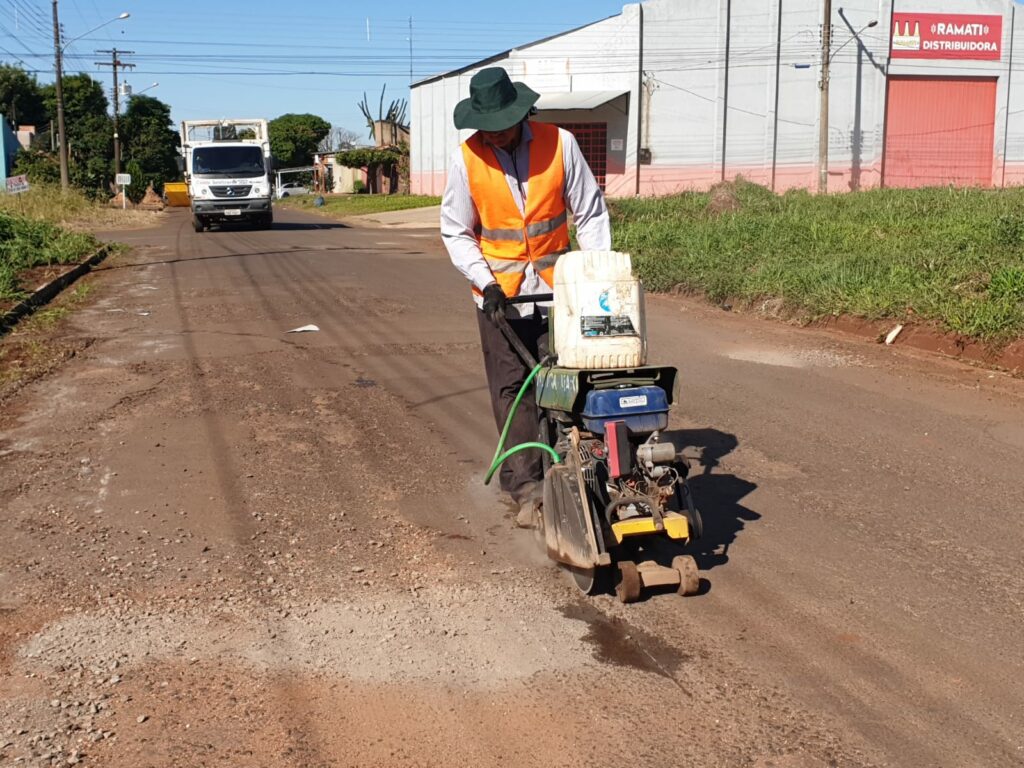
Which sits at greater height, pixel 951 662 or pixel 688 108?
pixel 688 108

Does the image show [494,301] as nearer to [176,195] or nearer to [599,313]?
[599,313]

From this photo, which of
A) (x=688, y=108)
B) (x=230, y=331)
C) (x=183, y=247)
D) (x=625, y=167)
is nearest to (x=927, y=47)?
(x=688, y=108)

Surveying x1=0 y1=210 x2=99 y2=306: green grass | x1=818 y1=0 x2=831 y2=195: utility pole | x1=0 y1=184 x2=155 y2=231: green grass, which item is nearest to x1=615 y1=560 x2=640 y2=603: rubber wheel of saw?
x1=0 y1=210 x2=99 y2=306: green grass

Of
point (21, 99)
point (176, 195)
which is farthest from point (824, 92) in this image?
point (21, 99)

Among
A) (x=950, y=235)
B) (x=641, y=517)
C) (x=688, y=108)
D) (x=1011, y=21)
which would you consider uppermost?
(x=1011, y=21)

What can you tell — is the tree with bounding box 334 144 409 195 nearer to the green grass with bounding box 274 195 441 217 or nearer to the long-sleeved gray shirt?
the green grass with bounding box 274 195 441 217

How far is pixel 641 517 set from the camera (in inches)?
165

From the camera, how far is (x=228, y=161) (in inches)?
1214

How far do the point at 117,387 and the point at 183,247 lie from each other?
16.7m

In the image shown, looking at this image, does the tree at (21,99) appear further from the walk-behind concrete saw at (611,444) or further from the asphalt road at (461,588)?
the walk-behind concrete saw at (611,444)

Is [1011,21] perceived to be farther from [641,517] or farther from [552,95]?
[641,517]

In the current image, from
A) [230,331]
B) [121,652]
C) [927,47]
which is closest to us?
[121,652]

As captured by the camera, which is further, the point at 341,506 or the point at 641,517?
the point at 341,506

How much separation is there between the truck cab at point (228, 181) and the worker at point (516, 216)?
88.4 feet
